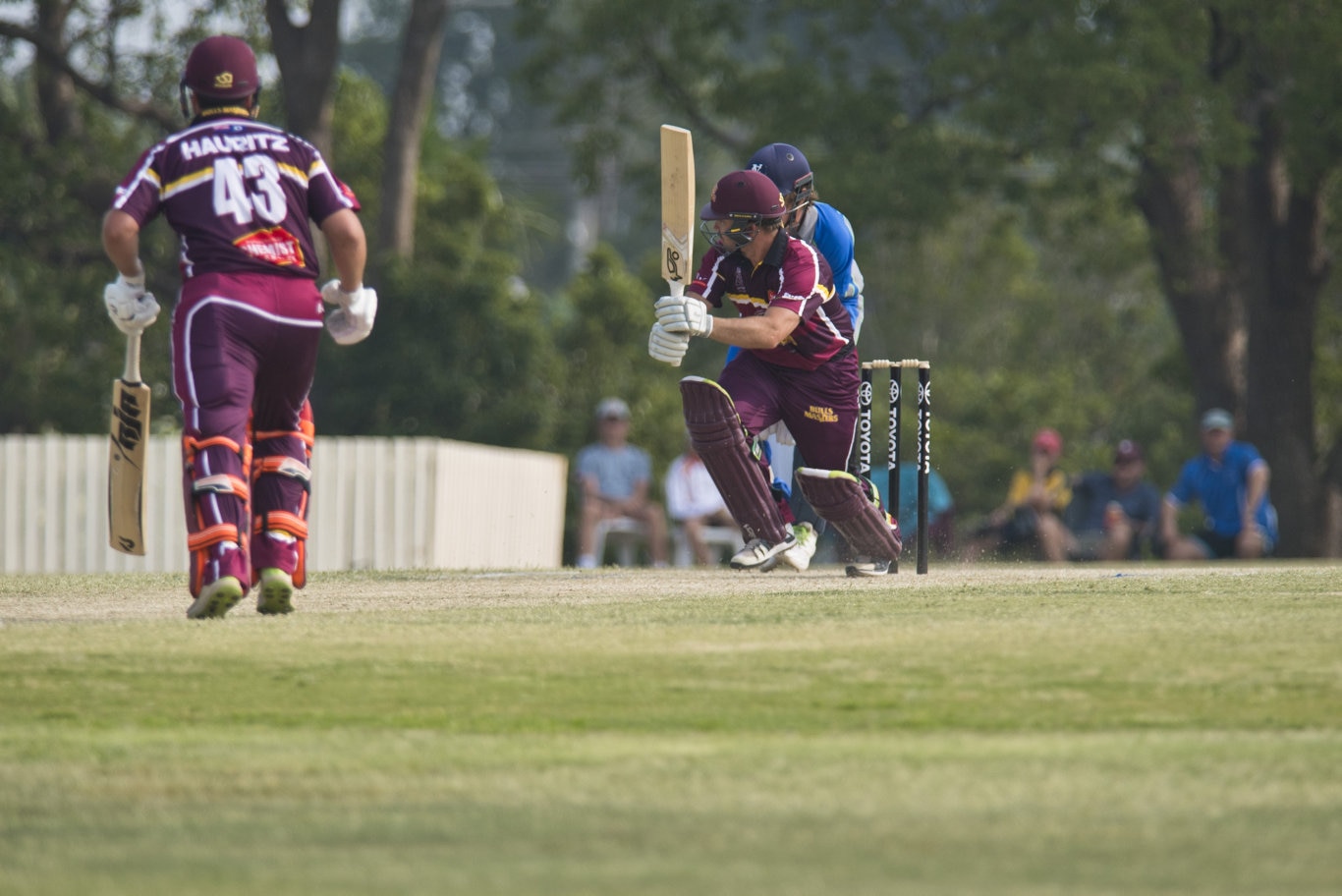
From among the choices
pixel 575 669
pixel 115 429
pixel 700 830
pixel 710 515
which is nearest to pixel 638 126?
pixel 710 515

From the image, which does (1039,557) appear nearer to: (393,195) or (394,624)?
(393,195)

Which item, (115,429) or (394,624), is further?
(115,429)

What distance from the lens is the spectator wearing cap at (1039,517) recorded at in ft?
54.7

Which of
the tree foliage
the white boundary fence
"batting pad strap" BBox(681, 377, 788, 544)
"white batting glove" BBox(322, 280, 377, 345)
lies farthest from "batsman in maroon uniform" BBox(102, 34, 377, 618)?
the tree foliage

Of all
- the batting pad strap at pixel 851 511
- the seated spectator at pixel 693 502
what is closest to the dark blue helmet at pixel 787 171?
the batting pad strap at pixel 851 511

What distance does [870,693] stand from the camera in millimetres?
5230

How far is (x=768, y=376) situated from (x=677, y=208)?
3.00ft

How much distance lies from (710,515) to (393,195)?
5.73 meters

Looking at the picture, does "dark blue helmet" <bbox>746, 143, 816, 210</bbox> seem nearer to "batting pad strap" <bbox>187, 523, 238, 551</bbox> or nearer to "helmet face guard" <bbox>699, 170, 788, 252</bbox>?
"helmet face guard" <bbox>699, 170, 788, 252</bbox>

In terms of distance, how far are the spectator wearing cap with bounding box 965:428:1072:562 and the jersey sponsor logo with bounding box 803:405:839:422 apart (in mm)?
7961

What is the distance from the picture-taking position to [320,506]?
17.5m

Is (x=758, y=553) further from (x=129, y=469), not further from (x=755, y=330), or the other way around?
(x=129, y=469)

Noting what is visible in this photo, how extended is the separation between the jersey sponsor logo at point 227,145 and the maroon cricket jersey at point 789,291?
2399 millimetres

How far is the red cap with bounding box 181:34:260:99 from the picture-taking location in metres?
6.88
